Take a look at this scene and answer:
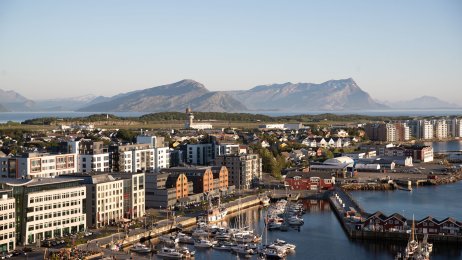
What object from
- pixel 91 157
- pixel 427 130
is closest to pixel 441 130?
pixel 427 130

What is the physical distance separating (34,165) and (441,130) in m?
40.1

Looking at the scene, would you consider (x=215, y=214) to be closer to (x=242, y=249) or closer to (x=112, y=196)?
(x=112, y=196)

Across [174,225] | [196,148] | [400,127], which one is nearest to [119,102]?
[400,127]

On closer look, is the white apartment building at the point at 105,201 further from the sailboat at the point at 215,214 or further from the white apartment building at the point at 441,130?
the white apartment building at the point at 441,130

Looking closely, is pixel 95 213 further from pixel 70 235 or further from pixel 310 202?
pixel 310 202

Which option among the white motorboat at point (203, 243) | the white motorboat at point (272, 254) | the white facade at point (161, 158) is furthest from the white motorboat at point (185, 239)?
the white facade at point (161, 158)

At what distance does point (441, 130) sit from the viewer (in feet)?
166

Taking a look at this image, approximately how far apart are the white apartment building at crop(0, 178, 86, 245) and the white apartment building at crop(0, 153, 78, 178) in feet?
10.9

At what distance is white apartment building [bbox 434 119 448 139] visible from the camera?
50281 mm

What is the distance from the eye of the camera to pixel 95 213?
1312 cm

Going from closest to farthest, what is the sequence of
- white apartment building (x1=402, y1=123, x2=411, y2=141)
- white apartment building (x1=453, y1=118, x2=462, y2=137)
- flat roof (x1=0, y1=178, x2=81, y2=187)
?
1. flat roof (x1=0, y1=178, x2=81, y2=187)
2. white apartment building (x1=402, y1=123, x2=411, y2=141)
3. white apartment building (x1=453, y1=118, x2=462, y2=137)

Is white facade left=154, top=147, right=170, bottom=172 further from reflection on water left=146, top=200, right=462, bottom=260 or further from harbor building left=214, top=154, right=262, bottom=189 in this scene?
reflection on water left=146, top=200, right=462, bottom=260

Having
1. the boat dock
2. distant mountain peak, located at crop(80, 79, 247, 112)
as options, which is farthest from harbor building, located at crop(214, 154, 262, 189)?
distant mountain peak, located at crop(80, 79, 247, 112)

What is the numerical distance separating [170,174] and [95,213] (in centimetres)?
384
